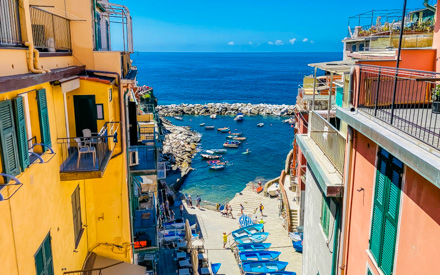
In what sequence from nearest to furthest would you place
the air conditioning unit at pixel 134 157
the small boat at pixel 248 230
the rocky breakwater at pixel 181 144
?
1. the air conditioning unit at pixel 134 157
2. the small boat at pixel 248 230
3. the rocky breakwater at pixel 181 144

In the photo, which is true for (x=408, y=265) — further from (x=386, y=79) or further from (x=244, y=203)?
(x=244, y=203)

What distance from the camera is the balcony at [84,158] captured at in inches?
355

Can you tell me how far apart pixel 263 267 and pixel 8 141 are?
19.2 meters

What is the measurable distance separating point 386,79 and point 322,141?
12.8 ft

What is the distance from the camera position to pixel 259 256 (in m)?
24.1

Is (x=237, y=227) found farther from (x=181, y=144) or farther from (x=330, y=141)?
(x=181, y=144)

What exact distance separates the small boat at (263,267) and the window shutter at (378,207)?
52.6 feet

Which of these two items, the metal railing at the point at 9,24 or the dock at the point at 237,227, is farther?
the dock at the point at 237,227

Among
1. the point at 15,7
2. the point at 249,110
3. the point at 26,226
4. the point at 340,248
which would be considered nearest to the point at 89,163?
the point at 26,226

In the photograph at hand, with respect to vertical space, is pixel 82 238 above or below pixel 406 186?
below

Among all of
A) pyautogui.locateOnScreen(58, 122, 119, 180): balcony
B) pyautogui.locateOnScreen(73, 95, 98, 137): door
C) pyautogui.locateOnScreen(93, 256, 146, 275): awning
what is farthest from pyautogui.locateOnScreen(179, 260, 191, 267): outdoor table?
pyautogui.locateOnScreen(73, 95, 98, 137): door

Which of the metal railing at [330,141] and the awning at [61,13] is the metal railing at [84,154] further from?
the metal railing at [330,141]

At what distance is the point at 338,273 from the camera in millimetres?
9008

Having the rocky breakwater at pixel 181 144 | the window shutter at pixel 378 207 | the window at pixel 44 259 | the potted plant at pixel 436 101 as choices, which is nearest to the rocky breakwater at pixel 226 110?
the rocky breakwater at pixel 181 144
